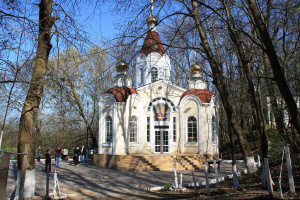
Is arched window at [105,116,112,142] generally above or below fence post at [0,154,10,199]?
above

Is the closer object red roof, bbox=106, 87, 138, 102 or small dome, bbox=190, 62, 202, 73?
red roof, bbox=106, 87, 138, 102

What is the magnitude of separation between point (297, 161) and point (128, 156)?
1063 centimetres

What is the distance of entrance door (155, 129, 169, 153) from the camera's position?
65.3ft

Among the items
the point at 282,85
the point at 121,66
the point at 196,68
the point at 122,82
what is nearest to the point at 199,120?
the point at 196,68

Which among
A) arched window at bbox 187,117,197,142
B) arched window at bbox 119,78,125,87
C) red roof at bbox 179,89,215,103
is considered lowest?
arched window at bbox 187,117,197,142

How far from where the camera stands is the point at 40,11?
8.33m

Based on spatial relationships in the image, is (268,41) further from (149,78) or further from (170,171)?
(149,78)

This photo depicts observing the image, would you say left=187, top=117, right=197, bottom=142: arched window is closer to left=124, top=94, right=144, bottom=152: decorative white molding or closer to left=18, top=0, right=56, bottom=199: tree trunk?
left=124, top=94, right=144, bottom=152: decorative white molding

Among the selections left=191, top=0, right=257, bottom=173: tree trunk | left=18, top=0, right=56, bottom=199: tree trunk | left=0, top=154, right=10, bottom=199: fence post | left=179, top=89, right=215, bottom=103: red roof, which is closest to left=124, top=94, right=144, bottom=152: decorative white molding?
left=179, top=89, right=215, bottom=103: red roof

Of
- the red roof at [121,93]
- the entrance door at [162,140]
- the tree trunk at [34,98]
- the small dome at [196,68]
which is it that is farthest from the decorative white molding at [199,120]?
the tree trunk at [34,98]

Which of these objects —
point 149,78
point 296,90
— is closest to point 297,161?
point 296,90

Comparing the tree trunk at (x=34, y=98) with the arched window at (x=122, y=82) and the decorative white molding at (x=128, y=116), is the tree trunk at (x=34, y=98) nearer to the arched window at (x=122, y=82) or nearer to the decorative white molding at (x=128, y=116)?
the decorative white molding at (x=128, y=116)

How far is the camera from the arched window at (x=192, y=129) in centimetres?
1948

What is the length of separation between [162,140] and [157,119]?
5.64ft
